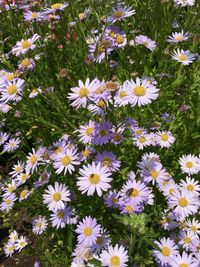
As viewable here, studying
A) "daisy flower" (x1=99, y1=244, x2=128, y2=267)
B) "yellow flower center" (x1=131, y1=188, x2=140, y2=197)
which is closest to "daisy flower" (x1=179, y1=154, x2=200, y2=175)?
"yellow flower center" (x1=131, y1=188, x2=140, y2=197)

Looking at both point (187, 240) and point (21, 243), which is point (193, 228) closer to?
point (187, 240)

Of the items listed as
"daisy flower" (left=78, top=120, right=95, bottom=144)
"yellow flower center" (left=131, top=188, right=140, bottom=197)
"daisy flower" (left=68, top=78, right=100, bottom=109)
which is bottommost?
"yellow flower center" (left=131, top=188, right=140, bottom=197)

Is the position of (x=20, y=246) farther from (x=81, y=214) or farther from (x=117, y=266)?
(x=117, y=266)

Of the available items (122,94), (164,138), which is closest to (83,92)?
(122,94)

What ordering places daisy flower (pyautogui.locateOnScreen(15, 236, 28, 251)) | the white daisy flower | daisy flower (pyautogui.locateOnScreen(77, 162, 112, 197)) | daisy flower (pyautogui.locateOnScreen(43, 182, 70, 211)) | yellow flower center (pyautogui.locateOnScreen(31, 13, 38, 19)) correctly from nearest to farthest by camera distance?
daisy flower (pyautogui.locateOnScreen(77, 162, 112, 197)) < daisy flower (pyautogui.locateOnScreen(43, 182, 70, 211)) < daisy flower (pyautogui.locateOnScreen(15, 236, 28, 251)) < the white daisy flower < yellow flower center (pyautogui.locateOnScreen(31, 13, 38, 19))

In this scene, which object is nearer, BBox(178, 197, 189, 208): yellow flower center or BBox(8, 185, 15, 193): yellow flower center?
BBox(178, 197, 189, 208): yellow flower center

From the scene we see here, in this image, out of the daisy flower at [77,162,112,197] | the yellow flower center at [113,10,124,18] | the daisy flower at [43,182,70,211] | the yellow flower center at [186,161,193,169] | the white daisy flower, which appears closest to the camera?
the daisy flower at [77,162,112,197]

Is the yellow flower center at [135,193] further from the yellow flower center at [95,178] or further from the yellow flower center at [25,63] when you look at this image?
the yellow flower center at [25,63]

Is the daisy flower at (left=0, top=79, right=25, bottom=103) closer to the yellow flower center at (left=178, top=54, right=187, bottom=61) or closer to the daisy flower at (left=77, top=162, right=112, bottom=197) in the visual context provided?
the daisy flower at (left=77, top=162, right=112, bottom=197)
